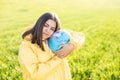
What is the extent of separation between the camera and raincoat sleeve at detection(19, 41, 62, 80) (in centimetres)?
506

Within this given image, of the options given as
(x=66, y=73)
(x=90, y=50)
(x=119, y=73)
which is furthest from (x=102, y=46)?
(x=66, y=73)

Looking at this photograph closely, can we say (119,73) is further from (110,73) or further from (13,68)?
(13,68)

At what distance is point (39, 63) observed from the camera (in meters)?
5.21

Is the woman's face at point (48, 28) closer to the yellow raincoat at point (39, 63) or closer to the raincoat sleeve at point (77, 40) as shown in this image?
the yellow raincoat at point (39, 63)

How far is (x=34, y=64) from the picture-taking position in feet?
→ 16.7

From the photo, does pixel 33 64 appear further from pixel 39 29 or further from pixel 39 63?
pixel 39 29

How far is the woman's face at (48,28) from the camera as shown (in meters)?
5.34

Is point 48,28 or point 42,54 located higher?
point 48,28

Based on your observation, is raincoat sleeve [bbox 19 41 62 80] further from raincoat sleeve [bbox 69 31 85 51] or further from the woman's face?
raincoat sleeve [bbox 69 31 85 51]

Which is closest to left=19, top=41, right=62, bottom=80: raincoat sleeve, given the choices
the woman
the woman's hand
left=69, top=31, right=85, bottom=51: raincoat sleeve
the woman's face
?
the woman

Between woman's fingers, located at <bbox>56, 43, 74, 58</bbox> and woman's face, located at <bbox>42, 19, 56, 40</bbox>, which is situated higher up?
woman's face, located at <bbox>42, 19, 56, 40</bbox>

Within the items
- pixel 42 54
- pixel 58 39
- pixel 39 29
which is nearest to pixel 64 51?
pixel 58 39

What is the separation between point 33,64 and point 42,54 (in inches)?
10.0

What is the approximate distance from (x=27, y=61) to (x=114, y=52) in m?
6.49
